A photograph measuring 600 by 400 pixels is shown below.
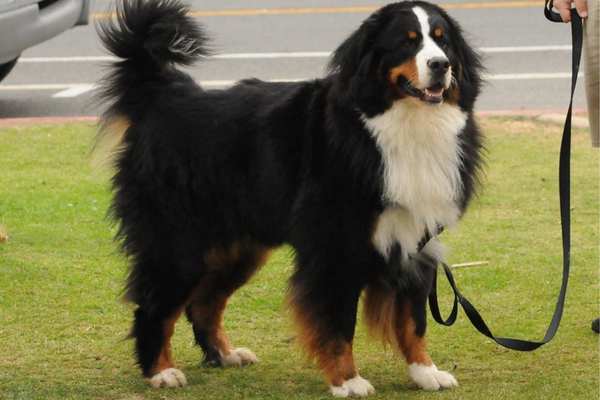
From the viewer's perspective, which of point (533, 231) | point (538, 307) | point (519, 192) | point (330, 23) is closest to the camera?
point (538, 307)

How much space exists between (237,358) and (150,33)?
1.45 meters

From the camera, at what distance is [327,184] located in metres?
4.96

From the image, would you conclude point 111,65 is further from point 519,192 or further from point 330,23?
point 330,23

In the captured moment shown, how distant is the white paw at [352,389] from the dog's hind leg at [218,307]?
625 millimetres

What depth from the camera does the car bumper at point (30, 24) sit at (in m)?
9.84

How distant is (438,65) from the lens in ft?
15.3

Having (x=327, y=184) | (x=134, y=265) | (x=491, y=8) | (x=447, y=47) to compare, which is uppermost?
(x=447, y=47)

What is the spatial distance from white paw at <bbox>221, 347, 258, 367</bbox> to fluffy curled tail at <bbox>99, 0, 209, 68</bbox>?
1.29m

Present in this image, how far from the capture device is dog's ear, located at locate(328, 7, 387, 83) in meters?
4.83

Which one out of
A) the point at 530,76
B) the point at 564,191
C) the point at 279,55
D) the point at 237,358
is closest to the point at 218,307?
the point at 237,358

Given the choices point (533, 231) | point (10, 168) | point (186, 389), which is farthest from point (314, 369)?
point (10, 168)

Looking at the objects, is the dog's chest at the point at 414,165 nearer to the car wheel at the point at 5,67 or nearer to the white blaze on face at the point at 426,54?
the white blaze on face at the point at 426,54

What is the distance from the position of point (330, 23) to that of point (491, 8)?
197cm

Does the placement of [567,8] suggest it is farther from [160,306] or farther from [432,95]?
[160,306]
